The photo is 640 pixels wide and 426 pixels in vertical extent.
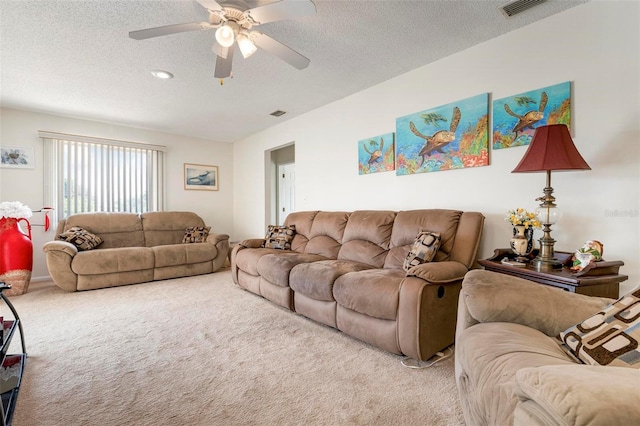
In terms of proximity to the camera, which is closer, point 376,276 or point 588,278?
point 588,278

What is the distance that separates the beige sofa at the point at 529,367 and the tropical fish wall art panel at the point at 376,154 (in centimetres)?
210

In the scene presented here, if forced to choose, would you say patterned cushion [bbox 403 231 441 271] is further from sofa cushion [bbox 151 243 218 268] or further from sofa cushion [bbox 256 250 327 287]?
sofa cushion [bbox 151 243 218 268]

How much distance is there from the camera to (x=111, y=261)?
148 inches

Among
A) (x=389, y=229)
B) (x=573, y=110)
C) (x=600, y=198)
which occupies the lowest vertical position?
(x=389, y=229)

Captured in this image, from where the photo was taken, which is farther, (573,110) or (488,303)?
(573,110)

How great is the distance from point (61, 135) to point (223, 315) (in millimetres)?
3983

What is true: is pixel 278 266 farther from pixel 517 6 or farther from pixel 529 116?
pixel 517 6

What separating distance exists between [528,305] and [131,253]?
172 inches

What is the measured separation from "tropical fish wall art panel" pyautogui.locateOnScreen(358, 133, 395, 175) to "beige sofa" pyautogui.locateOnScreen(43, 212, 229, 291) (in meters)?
2.64

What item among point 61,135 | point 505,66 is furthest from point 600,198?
point 61,135

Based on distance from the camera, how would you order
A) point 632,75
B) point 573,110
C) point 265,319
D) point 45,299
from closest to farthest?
point 632,75, point 573,110, point 265,319, point 45,299

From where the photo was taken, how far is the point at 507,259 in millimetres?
2078

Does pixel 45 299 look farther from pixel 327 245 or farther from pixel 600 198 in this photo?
pixel 600 198

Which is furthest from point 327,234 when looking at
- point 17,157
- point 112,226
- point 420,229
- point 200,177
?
point 17,157
